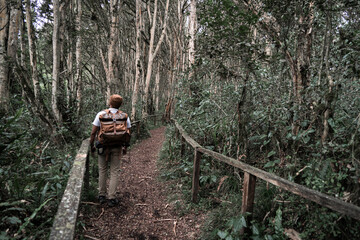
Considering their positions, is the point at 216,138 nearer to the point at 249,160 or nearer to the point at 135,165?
the point at 249,160

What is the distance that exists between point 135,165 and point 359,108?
Answer: 18.3ft

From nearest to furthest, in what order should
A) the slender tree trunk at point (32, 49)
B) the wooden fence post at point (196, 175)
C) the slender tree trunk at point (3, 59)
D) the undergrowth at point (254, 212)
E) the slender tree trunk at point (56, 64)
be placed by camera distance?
the undergrowth at point (254, 212)
the wooden fence post at point (196, 175)
the slender tree trunk at point (3, 59)
the slender tree trunk at point (32, 49)
the slender tree trunk at point (56, 64)

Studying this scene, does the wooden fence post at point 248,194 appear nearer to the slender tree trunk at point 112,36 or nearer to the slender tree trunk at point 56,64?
the slender tree trunk at point 56,64

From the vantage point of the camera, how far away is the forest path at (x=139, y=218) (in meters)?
3.32

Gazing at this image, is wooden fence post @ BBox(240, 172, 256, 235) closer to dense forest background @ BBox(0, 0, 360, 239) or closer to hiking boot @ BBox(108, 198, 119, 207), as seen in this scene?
dense forest background @ BBox(0, 0, 360, 239)

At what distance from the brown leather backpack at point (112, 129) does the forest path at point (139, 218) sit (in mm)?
1168

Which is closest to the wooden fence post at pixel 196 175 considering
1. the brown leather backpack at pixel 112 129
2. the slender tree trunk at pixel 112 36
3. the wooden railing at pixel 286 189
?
the wooden railing at pixel 286 189

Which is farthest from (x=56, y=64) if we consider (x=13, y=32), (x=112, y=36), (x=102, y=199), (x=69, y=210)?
(x=69, y=210)

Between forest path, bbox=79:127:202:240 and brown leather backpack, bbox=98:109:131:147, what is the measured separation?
1.17 meters

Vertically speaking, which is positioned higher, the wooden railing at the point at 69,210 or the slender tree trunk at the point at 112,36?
the slender tree trunk at the point at 112,36

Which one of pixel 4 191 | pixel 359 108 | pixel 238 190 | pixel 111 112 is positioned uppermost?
pixel 359 108

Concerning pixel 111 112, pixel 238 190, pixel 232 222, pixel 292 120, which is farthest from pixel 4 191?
pixel 292 120

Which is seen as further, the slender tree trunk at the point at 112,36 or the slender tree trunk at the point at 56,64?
the slender tree trunk at the point at 112,36

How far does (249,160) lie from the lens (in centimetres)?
401
